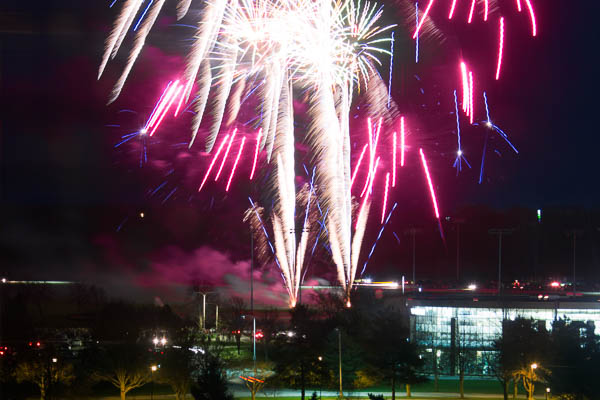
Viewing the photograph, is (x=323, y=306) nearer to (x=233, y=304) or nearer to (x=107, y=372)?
(x=233, y=304)

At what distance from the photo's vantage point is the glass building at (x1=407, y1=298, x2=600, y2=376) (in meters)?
25.1

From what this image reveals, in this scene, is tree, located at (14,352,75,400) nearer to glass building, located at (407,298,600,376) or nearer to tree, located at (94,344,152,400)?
tree, located at (94,344,152,400)

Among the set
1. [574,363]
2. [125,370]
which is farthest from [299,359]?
[574,363]

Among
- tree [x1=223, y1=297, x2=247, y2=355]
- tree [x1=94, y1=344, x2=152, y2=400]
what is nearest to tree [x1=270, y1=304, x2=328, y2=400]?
tree [x1=94, y1=344, x2=152, y2=400]

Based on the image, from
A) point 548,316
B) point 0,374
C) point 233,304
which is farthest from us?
point 233,304

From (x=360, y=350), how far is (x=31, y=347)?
40.2 ft

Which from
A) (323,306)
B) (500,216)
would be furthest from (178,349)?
(500,216)

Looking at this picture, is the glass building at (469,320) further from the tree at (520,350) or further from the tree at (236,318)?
the tree at (236,318)

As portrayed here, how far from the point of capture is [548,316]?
26844 millimetres

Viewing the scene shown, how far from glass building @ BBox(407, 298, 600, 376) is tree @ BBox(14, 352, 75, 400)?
1321cm

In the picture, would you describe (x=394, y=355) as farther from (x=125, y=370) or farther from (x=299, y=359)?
(x=125, y=370)

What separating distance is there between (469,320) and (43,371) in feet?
53.2

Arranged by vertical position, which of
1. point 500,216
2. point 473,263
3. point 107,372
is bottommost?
point 107,372

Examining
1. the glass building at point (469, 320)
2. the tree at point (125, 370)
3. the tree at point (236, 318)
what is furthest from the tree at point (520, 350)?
the tree at point (125, 370)
